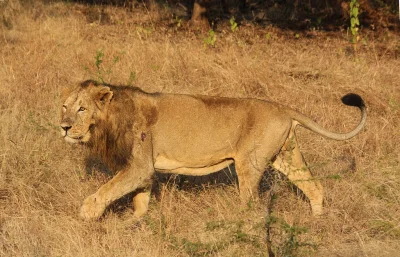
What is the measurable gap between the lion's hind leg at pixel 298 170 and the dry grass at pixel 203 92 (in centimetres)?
7

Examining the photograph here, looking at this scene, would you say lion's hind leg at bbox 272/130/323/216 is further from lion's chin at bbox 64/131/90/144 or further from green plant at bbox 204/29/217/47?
green plant at bbox 204/29/217/47

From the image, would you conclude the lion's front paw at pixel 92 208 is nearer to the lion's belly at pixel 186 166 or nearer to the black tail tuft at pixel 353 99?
the lion's belly at pixel 186 166

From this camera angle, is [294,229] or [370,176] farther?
[370,176]

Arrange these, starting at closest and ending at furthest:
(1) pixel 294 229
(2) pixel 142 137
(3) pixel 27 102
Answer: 1. (1) pixel 294 229
2. (2) pixel 142 137
3. (3) pixel 27 102

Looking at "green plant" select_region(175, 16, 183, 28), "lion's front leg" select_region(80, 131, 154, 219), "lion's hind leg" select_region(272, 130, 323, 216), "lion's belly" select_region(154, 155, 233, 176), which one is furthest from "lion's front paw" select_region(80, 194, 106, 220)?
"green plant" select_region(175, 16, 183, 28)

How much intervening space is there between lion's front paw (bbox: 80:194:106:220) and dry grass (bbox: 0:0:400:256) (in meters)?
0.06

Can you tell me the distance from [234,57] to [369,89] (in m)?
1.59

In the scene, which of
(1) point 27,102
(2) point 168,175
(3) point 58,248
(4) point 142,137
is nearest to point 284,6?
(1) point 27,102

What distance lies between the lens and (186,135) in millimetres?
5348

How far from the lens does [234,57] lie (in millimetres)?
8945

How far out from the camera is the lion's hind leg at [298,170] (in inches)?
215

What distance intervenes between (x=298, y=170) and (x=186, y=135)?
81cm

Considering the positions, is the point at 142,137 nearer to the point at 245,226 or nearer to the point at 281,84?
the point at 245,226

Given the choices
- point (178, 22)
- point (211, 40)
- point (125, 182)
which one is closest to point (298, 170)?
point (125, 182)
